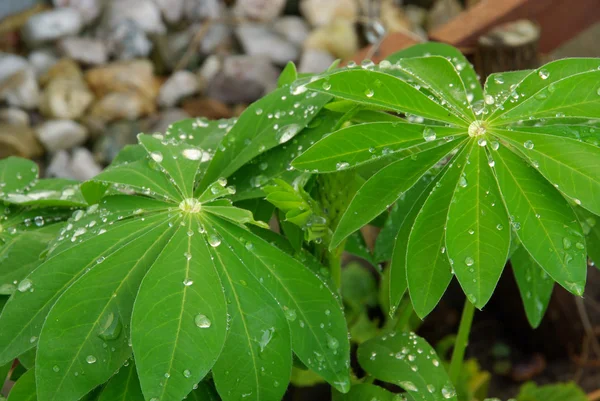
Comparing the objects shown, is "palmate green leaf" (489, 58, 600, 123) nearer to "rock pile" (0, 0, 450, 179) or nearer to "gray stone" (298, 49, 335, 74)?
"rock pile" (0, 0, 450, 179)

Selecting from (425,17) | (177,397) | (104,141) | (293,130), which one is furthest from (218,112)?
(177,397)

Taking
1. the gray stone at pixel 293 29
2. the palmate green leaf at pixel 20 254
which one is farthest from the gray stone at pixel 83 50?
the palmate green leaf at pixel 20 254

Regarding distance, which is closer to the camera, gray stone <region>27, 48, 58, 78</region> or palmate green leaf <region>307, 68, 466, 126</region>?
palmate green leaf <region>307, 68, 466, 126</region>

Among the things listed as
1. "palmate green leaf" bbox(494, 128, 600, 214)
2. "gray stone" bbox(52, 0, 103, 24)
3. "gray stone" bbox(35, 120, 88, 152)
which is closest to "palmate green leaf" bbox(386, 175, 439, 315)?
"palmate green leaf" bbox(494, 128, 600, 214)

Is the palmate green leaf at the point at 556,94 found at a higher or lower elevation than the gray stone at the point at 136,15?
lower

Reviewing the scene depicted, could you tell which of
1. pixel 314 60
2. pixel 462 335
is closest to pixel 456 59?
pixel 462 335

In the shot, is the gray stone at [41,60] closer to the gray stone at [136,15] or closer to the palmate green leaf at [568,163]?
the gray stone at [136,15]
